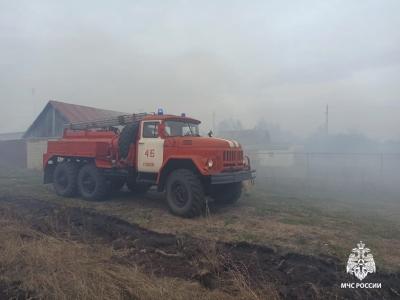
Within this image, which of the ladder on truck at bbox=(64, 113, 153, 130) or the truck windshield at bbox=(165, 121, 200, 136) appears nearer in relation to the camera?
the truck windshield at bbox=(165, 121, 200, 136)

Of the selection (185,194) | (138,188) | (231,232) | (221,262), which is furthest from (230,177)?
(138,188)

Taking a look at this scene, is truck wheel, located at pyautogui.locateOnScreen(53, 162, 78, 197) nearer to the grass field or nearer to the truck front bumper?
the grass field

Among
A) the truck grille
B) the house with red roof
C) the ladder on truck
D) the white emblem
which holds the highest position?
the house with red roof

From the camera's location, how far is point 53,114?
25.2 meters

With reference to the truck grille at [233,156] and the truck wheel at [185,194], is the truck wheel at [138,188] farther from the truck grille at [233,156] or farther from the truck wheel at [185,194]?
the truck grille at [233,156]

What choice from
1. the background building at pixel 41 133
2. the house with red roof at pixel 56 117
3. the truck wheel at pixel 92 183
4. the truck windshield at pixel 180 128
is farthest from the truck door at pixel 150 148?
the background building at pixel 41 133

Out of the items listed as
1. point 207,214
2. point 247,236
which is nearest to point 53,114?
point 207,214

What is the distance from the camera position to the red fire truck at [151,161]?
330 inches

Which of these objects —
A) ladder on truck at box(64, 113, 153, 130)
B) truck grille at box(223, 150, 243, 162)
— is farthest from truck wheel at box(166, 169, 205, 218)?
ladder on truck at box(64, 113, 153, 130)

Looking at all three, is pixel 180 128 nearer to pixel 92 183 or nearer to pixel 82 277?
Result: pixel 92 183

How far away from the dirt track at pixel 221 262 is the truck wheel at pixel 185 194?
4.11 feet

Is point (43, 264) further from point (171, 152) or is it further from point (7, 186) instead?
point (7, 186)

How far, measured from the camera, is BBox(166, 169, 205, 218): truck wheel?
27.0 feet

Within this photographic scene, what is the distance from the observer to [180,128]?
32.0 feet
